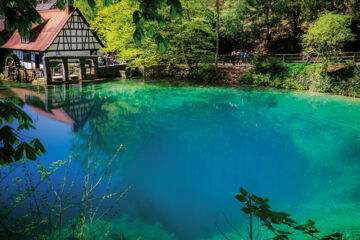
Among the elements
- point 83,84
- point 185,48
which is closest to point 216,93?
point 185,48

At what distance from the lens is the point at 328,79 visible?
2266 cm

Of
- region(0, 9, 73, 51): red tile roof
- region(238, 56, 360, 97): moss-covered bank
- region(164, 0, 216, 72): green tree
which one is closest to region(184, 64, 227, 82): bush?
region(164, 0, 216, 72): green tree

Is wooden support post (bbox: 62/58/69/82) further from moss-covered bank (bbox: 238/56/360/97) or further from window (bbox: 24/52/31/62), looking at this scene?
moss-covered bank (bbox: 238/56/360/97)

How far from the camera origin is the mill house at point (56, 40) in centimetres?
2817

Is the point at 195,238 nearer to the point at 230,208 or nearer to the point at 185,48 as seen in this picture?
the point at 230,208

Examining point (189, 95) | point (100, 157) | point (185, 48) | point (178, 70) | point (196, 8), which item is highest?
point (196, 8)

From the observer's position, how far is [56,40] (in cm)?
2833

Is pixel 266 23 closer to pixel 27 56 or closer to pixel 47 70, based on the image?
pixel 47 70

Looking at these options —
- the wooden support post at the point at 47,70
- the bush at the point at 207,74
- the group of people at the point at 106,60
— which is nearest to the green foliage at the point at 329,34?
the bush at the point at 207,74

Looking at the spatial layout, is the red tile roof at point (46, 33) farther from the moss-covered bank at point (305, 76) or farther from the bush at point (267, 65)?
the bush at point (267, 65)

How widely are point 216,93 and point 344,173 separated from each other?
14.7 metres

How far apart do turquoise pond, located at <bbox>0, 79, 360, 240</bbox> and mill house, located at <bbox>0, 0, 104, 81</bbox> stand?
7.69 m

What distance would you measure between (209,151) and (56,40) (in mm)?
22909

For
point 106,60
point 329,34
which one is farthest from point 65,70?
point 329,34
